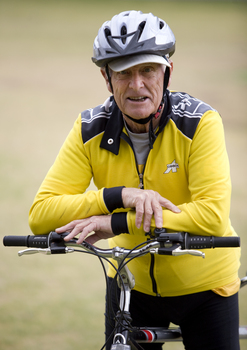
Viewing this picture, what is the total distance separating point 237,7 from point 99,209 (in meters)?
11.9

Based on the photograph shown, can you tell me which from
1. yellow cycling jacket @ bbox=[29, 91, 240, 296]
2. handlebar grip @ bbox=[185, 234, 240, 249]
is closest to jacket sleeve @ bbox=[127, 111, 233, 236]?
yellow cycling jacket @ bbox=[29, 91, 240, 296]

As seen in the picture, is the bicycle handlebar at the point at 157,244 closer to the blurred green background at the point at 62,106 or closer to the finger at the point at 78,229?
the finger at the point at 78,229

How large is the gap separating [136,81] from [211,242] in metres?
0.73

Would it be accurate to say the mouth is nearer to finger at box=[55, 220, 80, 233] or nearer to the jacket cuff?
the jacket cuff

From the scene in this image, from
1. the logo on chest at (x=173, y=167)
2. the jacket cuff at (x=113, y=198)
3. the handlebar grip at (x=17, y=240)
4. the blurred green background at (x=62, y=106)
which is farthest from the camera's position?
the blurred green background at (x=62, y=106)

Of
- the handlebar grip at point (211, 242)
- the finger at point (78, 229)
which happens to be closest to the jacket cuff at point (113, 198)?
the finger at point (78, 229)

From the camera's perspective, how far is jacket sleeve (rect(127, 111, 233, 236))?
175 cm

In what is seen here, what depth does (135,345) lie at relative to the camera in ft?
6.10

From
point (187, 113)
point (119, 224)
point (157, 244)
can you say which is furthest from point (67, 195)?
point (187, 113)

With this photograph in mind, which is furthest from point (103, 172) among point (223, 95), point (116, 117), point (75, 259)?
point (223, 95)

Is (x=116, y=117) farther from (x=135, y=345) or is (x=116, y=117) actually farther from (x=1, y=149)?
(x=1, y=149)

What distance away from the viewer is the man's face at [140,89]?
1855mm

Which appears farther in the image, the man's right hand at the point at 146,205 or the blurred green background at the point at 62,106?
the blurred green background at the point at 62,106

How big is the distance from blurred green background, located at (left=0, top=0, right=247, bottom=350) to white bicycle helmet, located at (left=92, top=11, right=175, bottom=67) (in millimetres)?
2490
